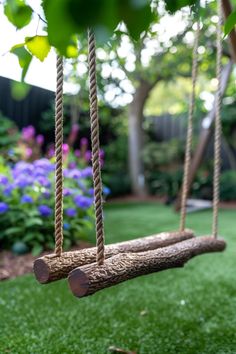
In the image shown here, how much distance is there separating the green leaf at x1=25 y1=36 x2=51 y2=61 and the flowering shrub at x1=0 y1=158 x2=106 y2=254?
1.99m

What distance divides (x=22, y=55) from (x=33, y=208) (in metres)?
2.16

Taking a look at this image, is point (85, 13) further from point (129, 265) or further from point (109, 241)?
point (109, 241)

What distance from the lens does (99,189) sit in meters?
0.86

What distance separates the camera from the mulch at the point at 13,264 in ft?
7.61

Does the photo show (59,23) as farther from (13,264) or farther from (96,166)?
(13,264)

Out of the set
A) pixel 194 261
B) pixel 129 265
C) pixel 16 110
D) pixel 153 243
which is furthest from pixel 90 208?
pixel 16 110

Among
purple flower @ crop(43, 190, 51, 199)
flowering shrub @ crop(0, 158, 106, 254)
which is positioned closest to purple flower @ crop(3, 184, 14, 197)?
flowering shrub @ crop(0, 158, 106, 254)

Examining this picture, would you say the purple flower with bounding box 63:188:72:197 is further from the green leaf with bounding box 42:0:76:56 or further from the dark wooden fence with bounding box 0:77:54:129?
the dark wooden fence with bounding box 0:77:54:129

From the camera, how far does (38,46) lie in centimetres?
69

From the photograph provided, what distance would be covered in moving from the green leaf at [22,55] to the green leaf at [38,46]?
0.01 metres

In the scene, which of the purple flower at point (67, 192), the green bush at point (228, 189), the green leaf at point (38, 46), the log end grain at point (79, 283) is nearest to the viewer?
the green leaf at point (38, 46)

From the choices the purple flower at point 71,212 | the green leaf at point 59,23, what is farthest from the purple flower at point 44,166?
the green leaf at point 59,23

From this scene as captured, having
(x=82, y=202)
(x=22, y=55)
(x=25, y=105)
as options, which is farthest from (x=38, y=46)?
Result: (x=25, y=105)

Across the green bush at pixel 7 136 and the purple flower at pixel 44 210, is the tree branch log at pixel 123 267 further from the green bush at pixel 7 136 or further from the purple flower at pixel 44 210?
the green bush at pixel 7 136
